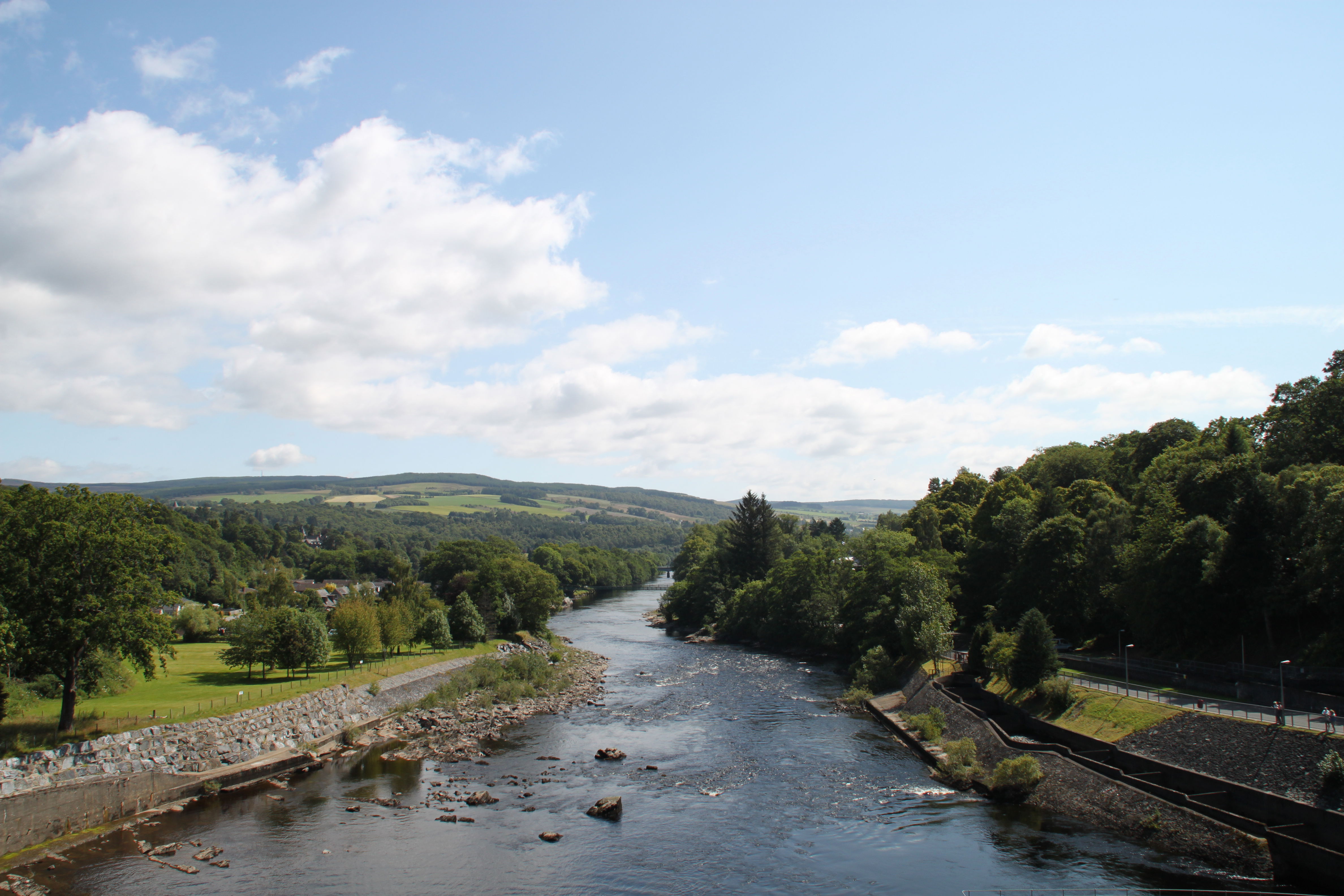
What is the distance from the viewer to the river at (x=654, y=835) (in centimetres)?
2456

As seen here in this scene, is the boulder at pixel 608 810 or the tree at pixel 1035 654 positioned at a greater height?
the tree at pixel 1035 654

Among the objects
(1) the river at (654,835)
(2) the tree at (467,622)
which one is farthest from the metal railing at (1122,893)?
(2) the tree at (467,622)

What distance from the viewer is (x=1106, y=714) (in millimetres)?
36719

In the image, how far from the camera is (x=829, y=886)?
80.2 feet

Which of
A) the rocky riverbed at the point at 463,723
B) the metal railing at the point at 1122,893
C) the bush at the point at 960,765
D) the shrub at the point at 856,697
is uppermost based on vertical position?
the metal railing at the point at 1122,893

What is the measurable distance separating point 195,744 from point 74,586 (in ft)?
29.0

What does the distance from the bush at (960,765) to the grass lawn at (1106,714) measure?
16.3 ft

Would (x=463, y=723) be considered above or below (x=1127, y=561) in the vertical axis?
below

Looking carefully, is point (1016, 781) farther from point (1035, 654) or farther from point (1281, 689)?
point (1035, 654)

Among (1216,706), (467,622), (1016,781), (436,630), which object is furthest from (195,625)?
(1216,706)

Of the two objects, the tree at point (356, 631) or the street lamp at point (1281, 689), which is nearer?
the street lamp at point (1281, 689)

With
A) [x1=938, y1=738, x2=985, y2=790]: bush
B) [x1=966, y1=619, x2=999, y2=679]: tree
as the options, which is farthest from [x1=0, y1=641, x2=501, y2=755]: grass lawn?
[x1=966, y1=619, x2=999, y2=679]: tree

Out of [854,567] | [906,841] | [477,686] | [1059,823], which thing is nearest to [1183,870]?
[1059,823]

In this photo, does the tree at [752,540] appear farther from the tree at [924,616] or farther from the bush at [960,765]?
the bush at [960,765]
